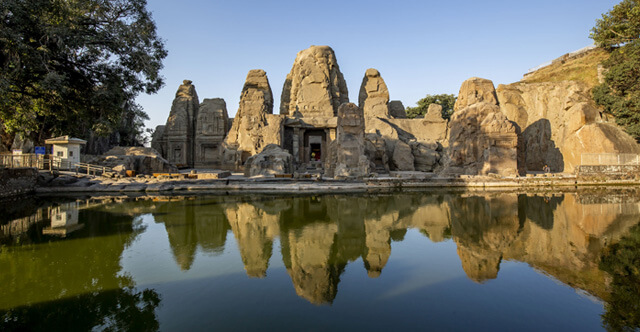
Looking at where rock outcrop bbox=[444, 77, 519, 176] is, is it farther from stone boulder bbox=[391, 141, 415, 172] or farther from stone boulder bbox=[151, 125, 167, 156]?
stone boulder bbox=[151, 125, 167, 156]

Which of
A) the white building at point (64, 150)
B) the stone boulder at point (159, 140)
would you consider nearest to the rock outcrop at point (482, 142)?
the white building at point (64, 150)

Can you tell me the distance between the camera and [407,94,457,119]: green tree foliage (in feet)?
148

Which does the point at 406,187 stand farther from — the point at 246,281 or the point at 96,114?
the point at 96,114

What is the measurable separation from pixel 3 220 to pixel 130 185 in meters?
6.42

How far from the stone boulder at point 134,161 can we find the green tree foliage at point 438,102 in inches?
1421

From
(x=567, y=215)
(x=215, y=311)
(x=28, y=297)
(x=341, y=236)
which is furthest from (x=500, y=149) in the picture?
(x=28, y=297)

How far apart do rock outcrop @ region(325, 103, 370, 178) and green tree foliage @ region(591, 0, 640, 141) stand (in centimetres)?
1731

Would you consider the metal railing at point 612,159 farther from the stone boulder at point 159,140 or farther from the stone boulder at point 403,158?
the stone boulder at point 159,140

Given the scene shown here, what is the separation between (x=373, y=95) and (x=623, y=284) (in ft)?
93.5

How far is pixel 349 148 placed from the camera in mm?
16859

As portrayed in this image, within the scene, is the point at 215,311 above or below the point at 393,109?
below

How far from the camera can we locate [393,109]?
3384cm

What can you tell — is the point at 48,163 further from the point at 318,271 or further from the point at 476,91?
the point at 476,91

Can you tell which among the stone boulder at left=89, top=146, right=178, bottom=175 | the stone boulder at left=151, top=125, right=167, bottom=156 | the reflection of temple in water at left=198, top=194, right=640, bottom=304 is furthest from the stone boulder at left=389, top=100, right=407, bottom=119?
the reflection of temple in water at left=198, top=194, right=640, bottom=304
